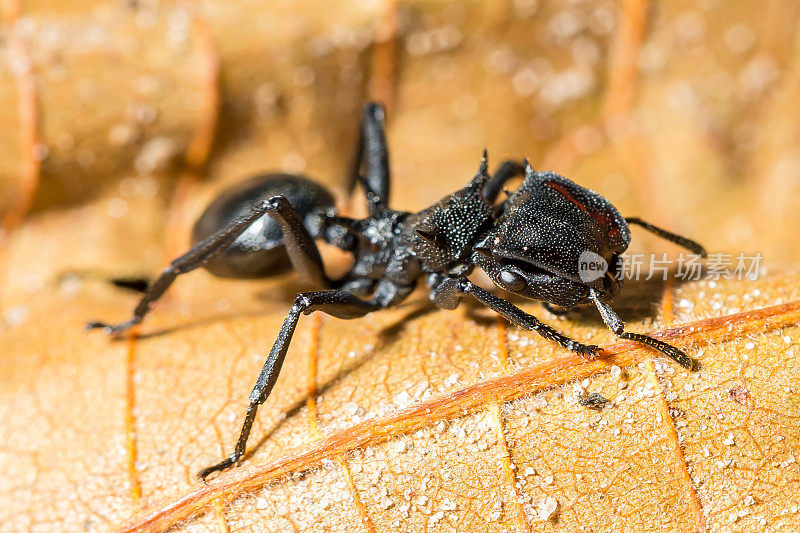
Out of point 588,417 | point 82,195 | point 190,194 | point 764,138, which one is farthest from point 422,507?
point 764,138

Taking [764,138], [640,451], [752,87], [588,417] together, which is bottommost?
[640,451]

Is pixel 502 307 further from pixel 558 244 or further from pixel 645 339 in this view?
pixel 645 339

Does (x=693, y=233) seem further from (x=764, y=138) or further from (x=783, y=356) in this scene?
(x=783, y=356)

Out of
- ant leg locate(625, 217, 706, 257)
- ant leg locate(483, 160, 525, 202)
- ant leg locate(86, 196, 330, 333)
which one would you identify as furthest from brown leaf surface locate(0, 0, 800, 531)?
ant leg locate(483, 160, 525, 202)

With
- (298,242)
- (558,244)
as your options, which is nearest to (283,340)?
(298,242)

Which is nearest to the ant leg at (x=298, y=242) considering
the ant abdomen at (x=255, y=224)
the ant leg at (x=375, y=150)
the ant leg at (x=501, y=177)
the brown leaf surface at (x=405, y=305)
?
the ant abdomen at (x=255, y=224)

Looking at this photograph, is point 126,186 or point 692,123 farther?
point 692,123

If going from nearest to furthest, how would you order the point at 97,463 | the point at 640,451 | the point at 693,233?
1. the point at 640,451
2. the point at 97,463
3. the point at 693,233

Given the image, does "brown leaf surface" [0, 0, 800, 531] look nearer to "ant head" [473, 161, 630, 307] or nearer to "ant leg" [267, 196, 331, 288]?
"ant head" [473, 161, 630, 307]
